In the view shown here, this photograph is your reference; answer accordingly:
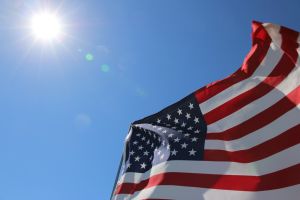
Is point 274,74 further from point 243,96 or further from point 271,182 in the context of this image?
point 271,182

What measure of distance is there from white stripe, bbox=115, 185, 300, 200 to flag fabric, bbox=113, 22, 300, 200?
15 millimetres

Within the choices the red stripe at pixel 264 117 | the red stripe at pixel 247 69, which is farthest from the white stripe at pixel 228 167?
the red stripe at pixel 247 69

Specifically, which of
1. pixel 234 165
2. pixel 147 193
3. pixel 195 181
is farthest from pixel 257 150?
pixel 147 193

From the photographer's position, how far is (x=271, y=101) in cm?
930

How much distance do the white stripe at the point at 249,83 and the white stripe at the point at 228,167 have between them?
49.8 inches

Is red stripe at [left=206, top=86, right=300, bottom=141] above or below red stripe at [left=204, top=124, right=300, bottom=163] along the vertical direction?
above

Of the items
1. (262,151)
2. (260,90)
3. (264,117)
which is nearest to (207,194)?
(262,151)

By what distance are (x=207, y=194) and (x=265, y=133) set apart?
147cm

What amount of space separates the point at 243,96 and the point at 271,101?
1.93 ft

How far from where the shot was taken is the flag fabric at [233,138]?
8.56m

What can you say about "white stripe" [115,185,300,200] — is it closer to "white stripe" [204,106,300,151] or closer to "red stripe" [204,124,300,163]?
"red stripe" [204,124,300,163]

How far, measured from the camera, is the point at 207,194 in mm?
8641

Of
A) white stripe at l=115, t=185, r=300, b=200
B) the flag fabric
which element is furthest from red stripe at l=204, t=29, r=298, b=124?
white stripe at l=115, t=185, r=300, b=200

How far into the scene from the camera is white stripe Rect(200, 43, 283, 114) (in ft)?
32.1
